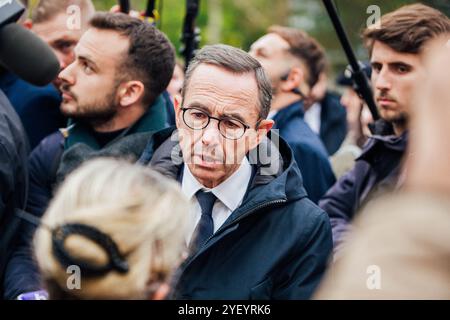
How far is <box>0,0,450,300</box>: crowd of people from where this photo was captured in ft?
4.63

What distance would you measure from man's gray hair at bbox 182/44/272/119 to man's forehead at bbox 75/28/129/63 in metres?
0.68

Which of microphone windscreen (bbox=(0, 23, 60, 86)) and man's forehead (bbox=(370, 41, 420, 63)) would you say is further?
man's forehead (bbox=(370, 41, 420, 63))

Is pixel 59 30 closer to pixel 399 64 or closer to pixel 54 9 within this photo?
pixel 54 9

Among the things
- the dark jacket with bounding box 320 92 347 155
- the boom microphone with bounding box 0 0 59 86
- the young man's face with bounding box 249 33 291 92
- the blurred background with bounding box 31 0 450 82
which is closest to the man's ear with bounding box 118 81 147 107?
the boom microphone with bounding box 0 0 59 86

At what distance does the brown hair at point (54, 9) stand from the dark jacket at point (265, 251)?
6.59 feet

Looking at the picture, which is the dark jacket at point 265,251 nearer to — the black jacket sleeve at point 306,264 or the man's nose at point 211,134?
the black jacket sleeve at point 306,264

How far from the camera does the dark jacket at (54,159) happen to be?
3.19 meters

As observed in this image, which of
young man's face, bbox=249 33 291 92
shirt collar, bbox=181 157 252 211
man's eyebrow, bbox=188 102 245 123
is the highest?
man's eyebrow, bbox=188 102 245 123

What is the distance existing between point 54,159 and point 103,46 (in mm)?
597

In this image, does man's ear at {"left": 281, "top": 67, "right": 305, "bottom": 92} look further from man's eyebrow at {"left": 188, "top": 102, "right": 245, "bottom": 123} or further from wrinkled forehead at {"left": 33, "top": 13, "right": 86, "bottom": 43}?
man's eyebrow at {"left": 188, "top": 102, "right": 245, "bottom": 123}

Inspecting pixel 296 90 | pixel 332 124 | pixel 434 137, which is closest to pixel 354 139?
pixel 332 124

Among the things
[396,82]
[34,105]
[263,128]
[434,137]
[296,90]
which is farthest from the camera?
[296,90]

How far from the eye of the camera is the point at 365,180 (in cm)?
358

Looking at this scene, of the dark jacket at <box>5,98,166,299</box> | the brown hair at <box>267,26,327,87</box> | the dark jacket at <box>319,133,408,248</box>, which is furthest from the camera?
the brown hair at <box>267,26,327,87</box>
